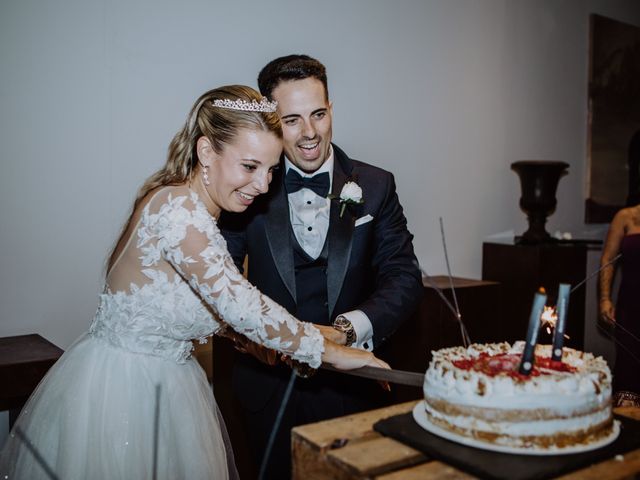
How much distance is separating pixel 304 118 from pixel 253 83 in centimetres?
120

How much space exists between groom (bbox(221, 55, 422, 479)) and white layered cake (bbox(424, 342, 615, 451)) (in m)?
0.77

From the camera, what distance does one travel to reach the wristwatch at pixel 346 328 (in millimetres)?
2041

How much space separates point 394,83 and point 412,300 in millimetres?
2194

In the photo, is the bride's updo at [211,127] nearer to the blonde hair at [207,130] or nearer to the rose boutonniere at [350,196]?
the blonde hair at [207,130]

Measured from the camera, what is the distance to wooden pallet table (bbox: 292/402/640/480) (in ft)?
3.81

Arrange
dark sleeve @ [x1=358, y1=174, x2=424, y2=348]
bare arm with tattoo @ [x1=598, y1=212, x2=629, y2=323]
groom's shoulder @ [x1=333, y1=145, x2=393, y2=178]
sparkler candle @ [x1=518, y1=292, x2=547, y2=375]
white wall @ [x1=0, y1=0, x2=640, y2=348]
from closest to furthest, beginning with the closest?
sparkler candle @ [x1=518, y1=292, x2=547, y2=375], dark sleeve @ [x1=358, y1=174, x2=424, y2=348], groom's shoulder @ [x1=333, y1=145, x2=393, y2=178], white wall @ [x1=0, y1=0, x2=640, y2=348], bare arm with tattoo @ [x1=598, y1=212, x2=629, y2=323]

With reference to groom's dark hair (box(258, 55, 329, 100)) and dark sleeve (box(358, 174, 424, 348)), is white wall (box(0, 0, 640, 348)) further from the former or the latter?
dark sleeve (box(358, 174, 424, 348))

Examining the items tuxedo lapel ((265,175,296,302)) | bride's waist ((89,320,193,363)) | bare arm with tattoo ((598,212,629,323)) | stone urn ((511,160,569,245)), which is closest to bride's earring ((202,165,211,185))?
tuxedo lapel ((265,175,296,302))

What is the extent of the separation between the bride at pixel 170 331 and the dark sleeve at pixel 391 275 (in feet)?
1.42

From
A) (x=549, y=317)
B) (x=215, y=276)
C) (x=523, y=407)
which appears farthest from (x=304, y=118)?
(x=523, y=407)

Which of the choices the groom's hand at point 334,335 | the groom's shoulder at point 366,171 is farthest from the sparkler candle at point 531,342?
the groom's shoulder at point 366,171

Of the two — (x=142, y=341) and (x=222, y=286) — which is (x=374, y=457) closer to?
(x=222, y=286)

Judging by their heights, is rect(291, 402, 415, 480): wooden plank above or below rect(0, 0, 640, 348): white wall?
below

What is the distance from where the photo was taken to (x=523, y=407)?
130 centimetres
